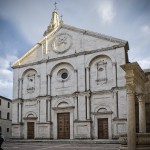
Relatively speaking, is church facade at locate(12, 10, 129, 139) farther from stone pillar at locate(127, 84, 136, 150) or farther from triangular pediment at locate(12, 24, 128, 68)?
stone pillar at locate(127, 84, 136, 150)

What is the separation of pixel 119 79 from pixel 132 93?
522 inches

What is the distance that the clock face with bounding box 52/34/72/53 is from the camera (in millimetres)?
30781

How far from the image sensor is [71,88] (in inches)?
1145

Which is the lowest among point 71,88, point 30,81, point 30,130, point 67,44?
point 30,130

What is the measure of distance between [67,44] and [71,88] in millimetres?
5767

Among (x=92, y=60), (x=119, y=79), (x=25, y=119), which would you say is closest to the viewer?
(x=119, y=79)

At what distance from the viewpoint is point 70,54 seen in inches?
1182

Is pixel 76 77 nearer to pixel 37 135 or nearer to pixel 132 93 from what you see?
pixel 37 135

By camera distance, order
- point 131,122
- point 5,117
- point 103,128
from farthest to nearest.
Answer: point 5,117 < point 103,128 < point 131,122

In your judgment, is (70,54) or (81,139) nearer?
(81,139)

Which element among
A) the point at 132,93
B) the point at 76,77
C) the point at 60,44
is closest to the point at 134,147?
the point at 132,93

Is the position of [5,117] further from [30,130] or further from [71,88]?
[71,88]

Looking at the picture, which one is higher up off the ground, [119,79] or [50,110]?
[119,79]

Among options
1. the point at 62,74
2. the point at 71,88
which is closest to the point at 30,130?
the point at 71,88
